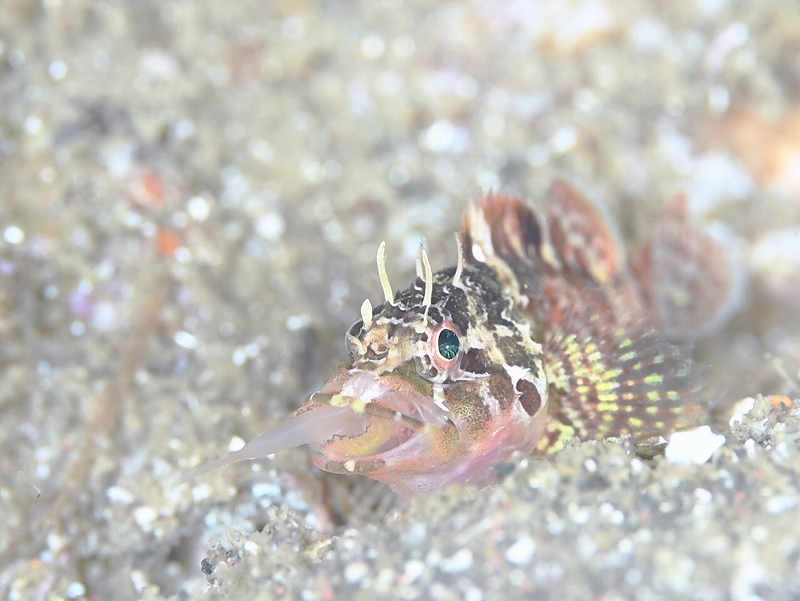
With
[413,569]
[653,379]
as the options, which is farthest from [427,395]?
[653,379]

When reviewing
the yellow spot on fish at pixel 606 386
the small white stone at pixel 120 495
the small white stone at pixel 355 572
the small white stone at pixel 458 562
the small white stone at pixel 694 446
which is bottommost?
the small white stone at pixel 694 446

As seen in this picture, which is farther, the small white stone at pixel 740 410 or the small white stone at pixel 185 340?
the small white stone at pixel 185 340

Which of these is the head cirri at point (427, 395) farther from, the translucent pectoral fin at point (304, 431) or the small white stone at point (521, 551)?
the small white stone at point (521, 551)

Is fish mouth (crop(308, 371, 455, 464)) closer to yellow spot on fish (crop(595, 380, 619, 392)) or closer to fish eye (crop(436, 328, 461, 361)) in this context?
fish eye (crop(436, 328, 461, 361))

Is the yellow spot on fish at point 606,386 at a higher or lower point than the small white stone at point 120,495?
lower

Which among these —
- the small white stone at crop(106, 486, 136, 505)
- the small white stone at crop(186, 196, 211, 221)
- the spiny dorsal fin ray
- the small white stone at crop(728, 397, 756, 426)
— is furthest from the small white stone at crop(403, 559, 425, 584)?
the small white stone at crop(186, 196, 211, 221)

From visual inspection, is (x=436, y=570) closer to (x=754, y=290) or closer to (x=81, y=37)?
(x=754, y=290)

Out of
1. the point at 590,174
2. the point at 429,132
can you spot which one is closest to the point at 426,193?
the point at 429,132

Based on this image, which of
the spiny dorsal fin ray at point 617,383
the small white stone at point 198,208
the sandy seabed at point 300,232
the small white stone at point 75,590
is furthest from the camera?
the small white stone at point 198,208

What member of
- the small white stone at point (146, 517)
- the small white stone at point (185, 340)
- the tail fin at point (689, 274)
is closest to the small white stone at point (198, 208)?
the small white stone at point (185, 340)
